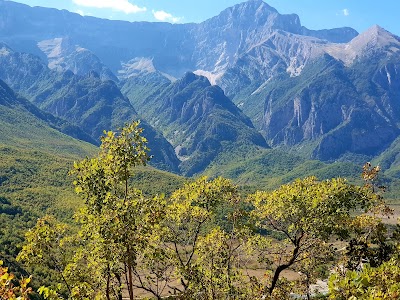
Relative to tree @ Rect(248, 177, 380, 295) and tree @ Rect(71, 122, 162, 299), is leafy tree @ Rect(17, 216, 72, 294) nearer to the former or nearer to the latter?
tree @ Rect(71, 122, 162, 299)

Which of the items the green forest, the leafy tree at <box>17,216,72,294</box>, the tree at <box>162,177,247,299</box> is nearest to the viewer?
the green forest

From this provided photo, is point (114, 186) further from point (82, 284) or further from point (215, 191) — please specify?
point (215, 191)

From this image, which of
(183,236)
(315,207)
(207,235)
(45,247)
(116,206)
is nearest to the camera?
(116,206)

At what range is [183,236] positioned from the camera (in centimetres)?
2942

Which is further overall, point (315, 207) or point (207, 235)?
point (207, 235)

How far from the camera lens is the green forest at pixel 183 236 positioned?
18.4 metres

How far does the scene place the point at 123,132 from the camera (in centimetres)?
1920

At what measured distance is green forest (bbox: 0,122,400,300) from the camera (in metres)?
18.4

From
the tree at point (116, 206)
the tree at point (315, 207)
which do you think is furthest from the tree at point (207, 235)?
the tree at point (116, 206)

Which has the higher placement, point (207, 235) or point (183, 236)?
point (207, 235)

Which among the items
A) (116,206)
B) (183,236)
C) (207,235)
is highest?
(116,206)

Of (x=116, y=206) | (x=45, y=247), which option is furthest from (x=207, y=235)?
(x=45, y=247)

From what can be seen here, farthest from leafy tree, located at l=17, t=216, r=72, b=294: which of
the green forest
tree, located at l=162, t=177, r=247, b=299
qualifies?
tree, located at l=162, t=177, r=247, b=299

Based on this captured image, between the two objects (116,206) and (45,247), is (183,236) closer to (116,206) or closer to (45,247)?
(45,247)
